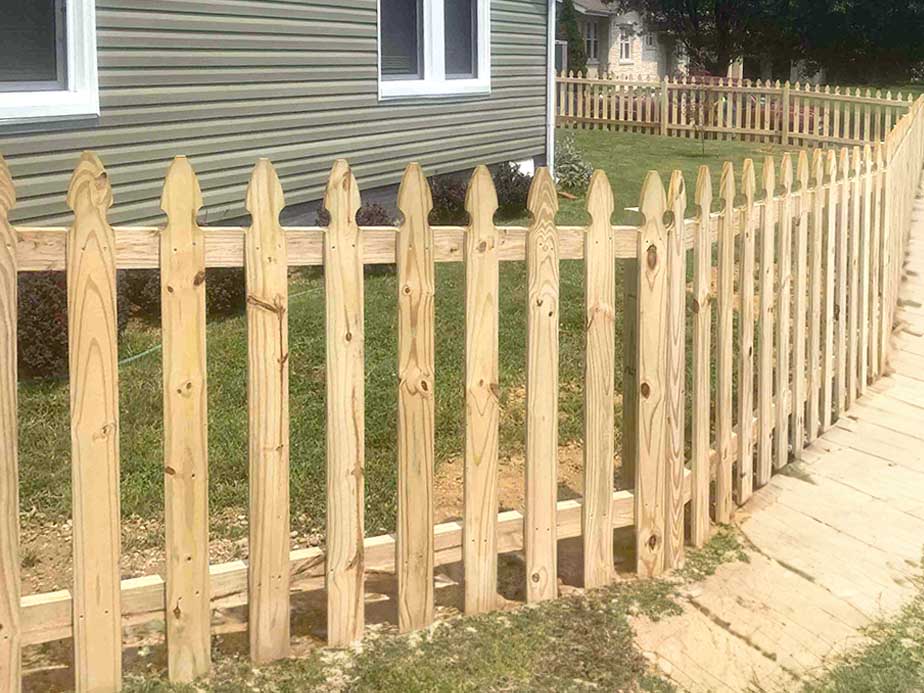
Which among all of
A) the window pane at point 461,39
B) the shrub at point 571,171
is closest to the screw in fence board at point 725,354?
the window pane at point 461,39

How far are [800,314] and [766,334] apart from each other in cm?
54

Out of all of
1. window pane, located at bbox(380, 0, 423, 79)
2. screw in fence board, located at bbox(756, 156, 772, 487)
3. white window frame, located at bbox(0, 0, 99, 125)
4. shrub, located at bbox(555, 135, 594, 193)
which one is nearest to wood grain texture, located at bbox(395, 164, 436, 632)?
screw in fence board, located at bbox(756, 156, 772, 487)

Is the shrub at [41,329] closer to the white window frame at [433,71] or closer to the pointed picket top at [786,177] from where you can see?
the pointed picket top at [786,177]

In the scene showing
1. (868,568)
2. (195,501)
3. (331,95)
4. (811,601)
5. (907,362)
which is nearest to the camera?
(195,501)

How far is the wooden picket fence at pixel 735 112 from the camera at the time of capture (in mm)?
23344

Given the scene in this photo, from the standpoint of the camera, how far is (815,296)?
5.91 m

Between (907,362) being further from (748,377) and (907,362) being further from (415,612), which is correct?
(415,612)

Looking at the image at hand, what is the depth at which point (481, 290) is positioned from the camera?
369cm

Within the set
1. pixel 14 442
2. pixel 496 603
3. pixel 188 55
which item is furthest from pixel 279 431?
pixel 188 55

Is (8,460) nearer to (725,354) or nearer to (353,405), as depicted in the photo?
(353,405)

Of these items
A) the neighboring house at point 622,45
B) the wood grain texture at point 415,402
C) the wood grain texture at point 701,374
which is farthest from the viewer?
the neighboring house at point 622,45

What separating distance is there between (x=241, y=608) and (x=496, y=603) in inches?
33.9

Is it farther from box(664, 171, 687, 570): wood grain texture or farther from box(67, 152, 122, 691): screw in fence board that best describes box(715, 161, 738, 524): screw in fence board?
box(67, 152, 122, 691): screw in fence board

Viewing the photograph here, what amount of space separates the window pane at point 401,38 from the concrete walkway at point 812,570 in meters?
7.35
